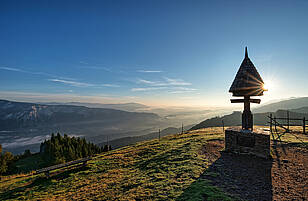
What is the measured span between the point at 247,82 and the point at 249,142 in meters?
4.97

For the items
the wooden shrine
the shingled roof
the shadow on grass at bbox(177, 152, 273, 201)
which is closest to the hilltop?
the shadow on grass at bbox(177, 152, 273, 201)

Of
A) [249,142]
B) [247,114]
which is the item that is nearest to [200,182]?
[249,142]

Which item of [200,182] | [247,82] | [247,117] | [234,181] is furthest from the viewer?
[247,117]

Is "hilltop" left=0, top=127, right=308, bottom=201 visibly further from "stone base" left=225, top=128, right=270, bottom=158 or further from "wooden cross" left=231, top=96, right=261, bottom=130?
"wooden cross" left=231, top=96, right=261, bottom=130

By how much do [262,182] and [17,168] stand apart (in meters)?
67.5

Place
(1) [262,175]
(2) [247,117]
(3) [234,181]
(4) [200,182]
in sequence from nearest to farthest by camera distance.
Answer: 1. (4) [200,182]
2. (3) [234,181]
3. (1) [262,175]
4. (2) [247,117]

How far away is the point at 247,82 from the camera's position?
1135 centimetres

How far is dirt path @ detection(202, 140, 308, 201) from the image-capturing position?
638cm

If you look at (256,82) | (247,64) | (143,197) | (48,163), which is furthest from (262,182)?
(48,163)

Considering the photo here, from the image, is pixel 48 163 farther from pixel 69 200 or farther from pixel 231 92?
pixel 231 92

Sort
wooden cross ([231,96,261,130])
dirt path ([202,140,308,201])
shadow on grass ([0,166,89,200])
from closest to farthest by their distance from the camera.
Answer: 1. dirt path ([202,140,308,201])
2. shadow on grass ([0,166,89,200])
3. wooden cross ([231,96,261,130])

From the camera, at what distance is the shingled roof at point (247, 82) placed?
11.3 meters

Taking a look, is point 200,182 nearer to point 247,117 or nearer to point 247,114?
point 247,117

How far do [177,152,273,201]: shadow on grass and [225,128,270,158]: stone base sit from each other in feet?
1.88
